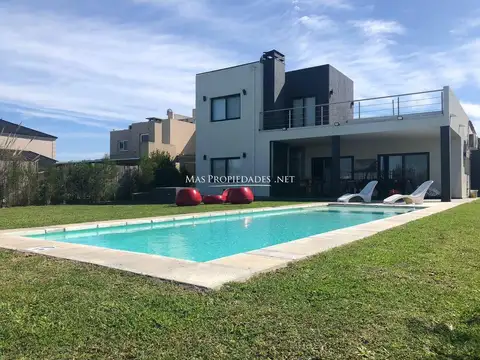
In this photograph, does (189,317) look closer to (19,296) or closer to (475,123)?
(19,296)

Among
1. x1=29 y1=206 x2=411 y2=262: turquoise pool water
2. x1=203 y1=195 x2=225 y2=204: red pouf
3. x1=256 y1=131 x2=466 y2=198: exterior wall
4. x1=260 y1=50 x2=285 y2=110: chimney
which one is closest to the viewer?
x1=29 y1=206 x2=411 y2=262: turquoise pool water

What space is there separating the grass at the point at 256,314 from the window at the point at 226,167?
17871 mm

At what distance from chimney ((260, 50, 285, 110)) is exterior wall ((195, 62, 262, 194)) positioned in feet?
0.89

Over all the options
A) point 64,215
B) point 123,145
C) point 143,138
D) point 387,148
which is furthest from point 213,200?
point 123,145

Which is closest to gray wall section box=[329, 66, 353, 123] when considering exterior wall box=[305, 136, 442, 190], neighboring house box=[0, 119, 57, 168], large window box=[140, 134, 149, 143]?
exterior wall box=[305, 136, 442, 190]

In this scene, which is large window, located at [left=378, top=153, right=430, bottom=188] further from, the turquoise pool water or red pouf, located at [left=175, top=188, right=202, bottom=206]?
red pouf, located at [left=175, top=188, right=202, bottom=206]

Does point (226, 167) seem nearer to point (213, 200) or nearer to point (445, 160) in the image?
point (213, 200)

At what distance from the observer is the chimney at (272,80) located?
2142 cm

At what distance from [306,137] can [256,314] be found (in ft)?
57.6

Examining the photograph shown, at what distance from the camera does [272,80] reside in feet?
70.0

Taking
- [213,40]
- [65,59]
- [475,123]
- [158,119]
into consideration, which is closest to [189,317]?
[213,40]

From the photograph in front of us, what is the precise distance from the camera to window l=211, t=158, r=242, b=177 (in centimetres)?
2266

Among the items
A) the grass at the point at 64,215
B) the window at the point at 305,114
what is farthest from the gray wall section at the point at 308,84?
the grass at the point at 64,215

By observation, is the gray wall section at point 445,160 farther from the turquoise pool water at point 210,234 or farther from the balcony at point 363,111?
the turquoise pool water at point 210,234
